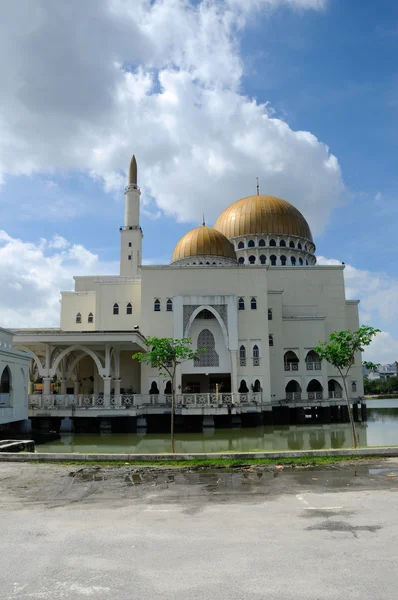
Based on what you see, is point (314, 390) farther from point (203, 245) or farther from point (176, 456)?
point (176, 456)

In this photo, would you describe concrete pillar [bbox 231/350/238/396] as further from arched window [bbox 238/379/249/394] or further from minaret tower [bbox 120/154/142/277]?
minaret tower [bbox 120/154/142/277]

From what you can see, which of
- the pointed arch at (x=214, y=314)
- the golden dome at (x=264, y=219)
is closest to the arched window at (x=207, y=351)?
the pointed arch at (x=214, y=314)

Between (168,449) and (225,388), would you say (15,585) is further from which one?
(225,388)

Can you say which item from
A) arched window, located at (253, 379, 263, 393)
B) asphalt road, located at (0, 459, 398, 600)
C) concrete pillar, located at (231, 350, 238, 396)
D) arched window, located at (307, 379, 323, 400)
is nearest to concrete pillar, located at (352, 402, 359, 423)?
arched window, located at (307, 379, 323, 400)

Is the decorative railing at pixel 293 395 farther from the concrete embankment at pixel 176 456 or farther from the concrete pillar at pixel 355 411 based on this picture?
the concrete embankment at pixel 176 456

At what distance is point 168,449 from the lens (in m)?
18.4

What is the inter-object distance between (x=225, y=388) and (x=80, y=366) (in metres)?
9.42

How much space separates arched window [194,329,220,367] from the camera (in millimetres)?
28987

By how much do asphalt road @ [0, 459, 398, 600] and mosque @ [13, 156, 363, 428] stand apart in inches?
651

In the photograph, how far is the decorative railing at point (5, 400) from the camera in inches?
763

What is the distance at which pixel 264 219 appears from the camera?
42.9m

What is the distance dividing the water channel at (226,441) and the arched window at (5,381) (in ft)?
8.31

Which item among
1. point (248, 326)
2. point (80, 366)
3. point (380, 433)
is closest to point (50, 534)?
point (380, 433)

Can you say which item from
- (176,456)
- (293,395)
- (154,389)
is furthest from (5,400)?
(293,395)
